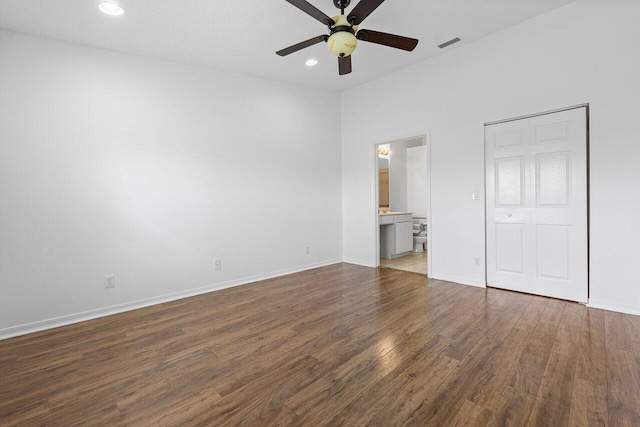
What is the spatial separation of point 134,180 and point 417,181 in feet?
19.9

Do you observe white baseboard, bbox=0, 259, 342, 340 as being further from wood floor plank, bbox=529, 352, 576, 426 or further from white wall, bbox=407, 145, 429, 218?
white wall, bbox=407, 145, 429, 218

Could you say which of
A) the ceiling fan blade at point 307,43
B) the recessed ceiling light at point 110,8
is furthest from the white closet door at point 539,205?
the recessed ceiling light at point 110,8

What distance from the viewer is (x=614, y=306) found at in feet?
9.45

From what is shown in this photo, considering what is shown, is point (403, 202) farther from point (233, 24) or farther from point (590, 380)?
point (590, 380)

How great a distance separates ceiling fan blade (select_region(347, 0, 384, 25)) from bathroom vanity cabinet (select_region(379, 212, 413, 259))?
11.9 ft

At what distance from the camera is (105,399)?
1820 millimetres

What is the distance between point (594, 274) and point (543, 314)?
70 cm

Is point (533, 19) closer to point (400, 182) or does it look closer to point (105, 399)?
point (400, 182)

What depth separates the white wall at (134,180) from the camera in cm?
287

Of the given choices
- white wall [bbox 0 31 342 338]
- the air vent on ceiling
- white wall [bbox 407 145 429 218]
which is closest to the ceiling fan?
the air vent on ceiling

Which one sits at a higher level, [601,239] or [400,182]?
[400,182]

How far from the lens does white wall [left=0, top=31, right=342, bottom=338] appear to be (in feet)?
9.41

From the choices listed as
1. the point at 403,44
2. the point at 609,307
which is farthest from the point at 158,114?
the point at 609,307

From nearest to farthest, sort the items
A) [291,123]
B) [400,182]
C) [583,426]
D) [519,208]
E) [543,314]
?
[583,426] < [543,314] < [519,208] < [291,123] < [400,182]
